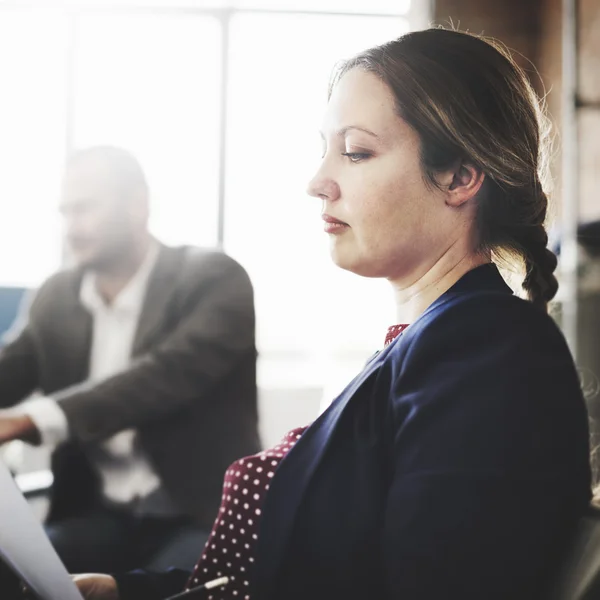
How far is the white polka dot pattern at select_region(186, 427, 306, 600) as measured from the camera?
0.76 meters

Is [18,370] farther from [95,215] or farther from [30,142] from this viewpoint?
[30,142]

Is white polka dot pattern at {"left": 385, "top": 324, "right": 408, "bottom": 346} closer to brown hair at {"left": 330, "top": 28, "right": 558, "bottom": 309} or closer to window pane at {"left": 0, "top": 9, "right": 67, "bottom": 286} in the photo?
brown hair at {"left": 330, "top": 28, "right": 558, "bottom": 309}

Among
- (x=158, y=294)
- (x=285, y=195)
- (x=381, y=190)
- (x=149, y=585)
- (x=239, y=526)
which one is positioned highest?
(x=285, y=195)

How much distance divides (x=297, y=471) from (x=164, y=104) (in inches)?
79.1

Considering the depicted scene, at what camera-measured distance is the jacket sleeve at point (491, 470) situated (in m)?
0.50

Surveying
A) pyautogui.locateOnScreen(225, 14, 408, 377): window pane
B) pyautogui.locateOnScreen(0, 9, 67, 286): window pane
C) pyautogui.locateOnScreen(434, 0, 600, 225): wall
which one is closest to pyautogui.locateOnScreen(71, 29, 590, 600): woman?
pyautogui.locateOnScreen(0, 9, 67, 286): window pane

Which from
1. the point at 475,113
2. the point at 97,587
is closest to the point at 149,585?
the point at 97,587

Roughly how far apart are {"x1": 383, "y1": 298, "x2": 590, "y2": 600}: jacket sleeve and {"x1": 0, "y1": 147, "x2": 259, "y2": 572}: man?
0.99 metres

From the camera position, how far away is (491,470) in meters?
0.50

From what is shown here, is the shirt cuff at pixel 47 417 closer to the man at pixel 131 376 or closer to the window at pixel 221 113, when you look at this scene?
the man at pixel 131 376

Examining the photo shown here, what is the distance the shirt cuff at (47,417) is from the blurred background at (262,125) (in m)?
0.92

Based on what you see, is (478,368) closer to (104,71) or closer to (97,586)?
(97,586)

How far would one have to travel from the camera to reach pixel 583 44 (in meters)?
2.43

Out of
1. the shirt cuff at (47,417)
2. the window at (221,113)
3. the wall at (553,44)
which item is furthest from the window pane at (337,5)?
the shirt cuff at (47,417)
